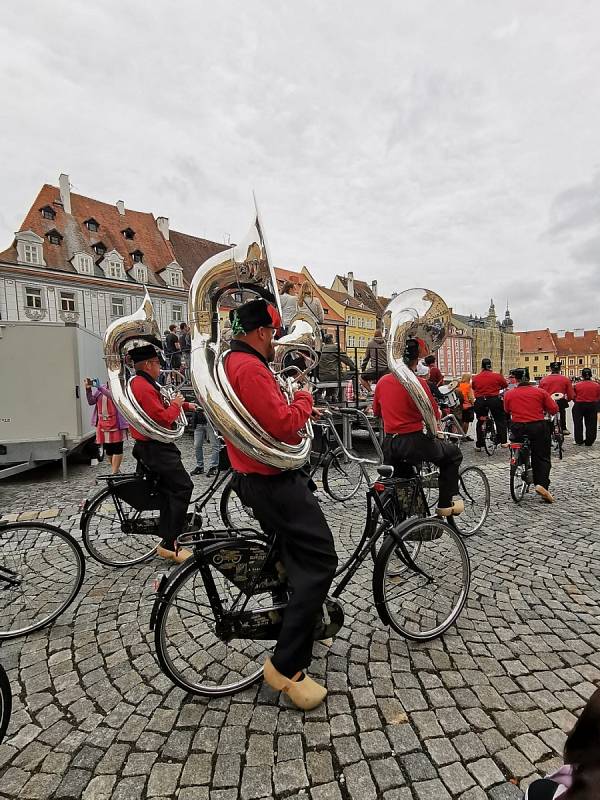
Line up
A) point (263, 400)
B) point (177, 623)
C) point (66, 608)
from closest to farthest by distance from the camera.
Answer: point (263, 400) < point (177, 623) < point (66, 608)

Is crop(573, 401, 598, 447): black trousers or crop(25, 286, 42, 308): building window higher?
crop(25, 286, 42, 308): building window

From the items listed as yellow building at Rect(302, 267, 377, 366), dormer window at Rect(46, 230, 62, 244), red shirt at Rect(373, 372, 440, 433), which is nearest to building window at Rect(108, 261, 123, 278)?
dormer window at Rect(46, 230, 62, 244)

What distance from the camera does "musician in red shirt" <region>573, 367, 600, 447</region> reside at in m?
10.3

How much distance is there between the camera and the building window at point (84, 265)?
3241cm

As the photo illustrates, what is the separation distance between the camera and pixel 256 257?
2.66 m

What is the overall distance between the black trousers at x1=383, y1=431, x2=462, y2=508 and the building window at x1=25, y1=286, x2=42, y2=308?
1340 inches

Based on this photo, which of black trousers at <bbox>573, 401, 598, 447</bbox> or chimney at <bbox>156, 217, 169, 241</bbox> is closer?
black trousers at <bbox>573, 401, 598, 447</bbox>

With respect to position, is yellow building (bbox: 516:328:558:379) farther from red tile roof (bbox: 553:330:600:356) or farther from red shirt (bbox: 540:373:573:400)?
red shirt (bbox: 540:373:573:400)

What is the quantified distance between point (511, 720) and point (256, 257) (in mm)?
2987

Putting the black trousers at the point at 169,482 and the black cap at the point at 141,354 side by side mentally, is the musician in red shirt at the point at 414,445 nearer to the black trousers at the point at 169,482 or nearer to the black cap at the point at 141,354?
the black trousers at the point at 169,482

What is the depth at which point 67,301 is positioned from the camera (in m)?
32.1

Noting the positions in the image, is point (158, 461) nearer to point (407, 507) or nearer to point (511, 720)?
point (407, 507)

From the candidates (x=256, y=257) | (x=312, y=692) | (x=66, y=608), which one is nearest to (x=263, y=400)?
(x=256, y=257)

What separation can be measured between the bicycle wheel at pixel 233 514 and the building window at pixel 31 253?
1273 inches
